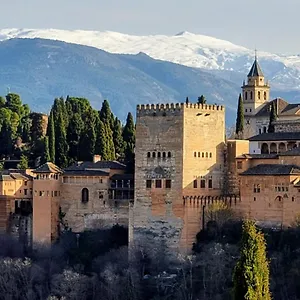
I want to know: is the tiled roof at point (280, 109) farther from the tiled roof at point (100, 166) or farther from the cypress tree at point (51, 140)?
the tiled roof at point (100, 166)

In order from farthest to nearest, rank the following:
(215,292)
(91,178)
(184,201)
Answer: (91,178), (184,201), (215,292)

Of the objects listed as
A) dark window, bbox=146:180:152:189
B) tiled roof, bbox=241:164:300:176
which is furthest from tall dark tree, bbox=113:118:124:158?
tiled roof, bbox=241:164:300:176

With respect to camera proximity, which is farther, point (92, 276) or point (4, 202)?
point (4, 202)

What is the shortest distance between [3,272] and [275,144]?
14630 mm

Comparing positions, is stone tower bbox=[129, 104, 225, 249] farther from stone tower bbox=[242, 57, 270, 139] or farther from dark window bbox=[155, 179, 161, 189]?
stone tower bbox=[242, 57, 270, 139]

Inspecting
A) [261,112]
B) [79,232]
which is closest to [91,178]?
[79,232]

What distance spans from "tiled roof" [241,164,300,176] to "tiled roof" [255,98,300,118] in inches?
569

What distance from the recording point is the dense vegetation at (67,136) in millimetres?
67125

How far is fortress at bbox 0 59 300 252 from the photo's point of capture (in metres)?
53.5

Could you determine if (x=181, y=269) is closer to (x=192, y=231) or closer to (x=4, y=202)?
(x=192, y=231)

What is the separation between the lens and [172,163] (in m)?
54.8

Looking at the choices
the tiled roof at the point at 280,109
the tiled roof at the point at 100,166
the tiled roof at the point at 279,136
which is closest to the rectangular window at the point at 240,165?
the tiled roof at the point at 279,136

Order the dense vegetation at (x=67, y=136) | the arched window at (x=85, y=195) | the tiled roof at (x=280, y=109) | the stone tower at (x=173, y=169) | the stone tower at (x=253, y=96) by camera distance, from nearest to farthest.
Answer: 1. the stone tower at (x=173, y=169)
2. the arched window at (x=85, y=195)
3. the dense vegetation at (x=67, y=136)
4. the tiled roof at (x=280, y=109)
5. the stone tower at (x=253, y=96)

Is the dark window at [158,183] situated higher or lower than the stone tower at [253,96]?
lower
